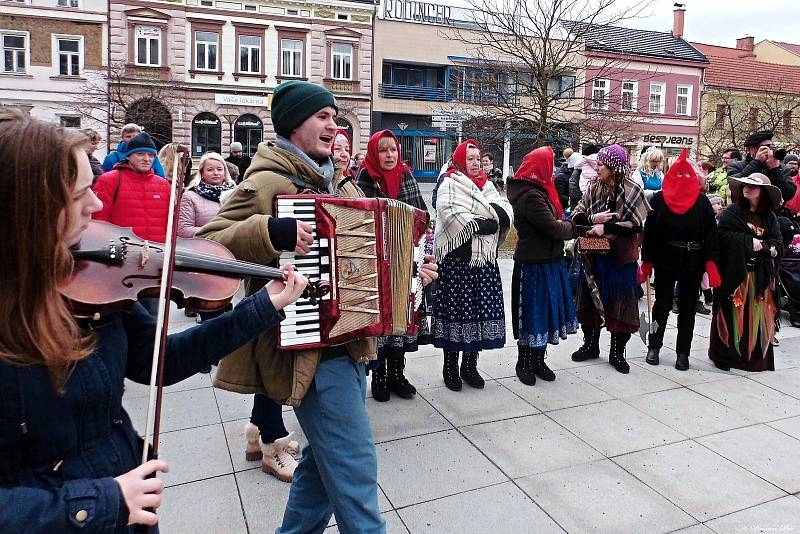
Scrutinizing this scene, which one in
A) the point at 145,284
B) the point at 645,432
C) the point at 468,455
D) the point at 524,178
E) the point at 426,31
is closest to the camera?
the point at 145,284

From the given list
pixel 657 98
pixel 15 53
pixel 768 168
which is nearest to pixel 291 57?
pixel 15 53

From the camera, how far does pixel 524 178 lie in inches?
196

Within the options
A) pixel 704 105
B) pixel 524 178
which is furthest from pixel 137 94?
pixel 704 105

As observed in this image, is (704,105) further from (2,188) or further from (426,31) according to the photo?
(2,188)

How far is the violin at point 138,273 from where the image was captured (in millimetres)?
1438

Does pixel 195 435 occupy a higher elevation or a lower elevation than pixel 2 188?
lower

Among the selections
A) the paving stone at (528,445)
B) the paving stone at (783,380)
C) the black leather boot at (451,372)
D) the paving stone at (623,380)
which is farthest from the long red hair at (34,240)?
the paving stone at (783,380)

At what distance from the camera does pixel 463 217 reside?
15.3 ft

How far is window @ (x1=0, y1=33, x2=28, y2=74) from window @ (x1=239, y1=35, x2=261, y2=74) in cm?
871

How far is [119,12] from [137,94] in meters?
3.69

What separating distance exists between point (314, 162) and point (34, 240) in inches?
55.8

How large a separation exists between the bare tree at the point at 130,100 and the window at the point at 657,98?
24.7 metres

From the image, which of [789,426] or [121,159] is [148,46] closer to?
[121,159]

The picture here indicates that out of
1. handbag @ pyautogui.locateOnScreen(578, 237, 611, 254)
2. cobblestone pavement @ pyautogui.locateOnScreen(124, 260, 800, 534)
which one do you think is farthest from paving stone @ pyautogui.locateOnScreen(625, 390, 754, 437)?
handbag @ pyautogui.locateOnScreen(578, 237, 611, 254)
